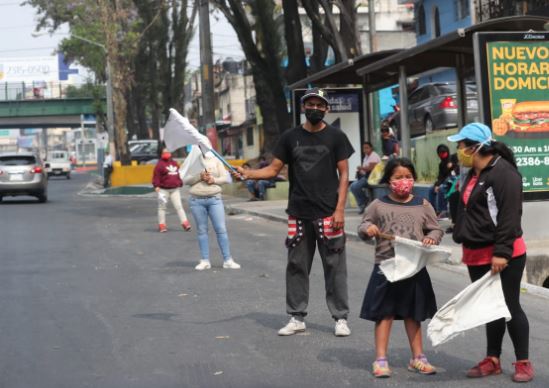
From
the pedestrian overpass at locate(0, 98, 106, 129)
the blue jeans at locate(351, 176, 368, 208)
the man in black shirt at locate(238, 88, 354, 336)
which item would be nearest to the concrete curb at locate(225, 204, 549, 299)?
the blue jeans at locate(351, 176, 368, 208)

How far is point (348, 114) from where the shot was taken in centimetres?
2175

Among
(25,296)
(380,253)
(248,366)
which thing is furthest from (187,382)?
(25,296)

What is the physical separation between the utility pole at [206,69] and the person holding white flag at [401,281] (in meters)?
23.1

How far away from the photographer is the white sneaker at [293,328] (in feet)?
27.6

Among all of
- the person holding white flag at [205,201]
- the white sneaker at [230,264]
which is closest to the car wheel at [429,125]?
the white sneaker at [230,264]

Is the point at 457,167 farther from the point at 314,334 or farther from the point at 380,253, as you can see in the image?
the point at 380,253

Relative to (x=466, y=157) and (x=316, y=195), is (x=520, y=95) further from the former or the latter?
(x=466, y=157)

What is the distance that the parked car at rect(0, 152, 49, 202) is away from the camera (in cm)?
3209

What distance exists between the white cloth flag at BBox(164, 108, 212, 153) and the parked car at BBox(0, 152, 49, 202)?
78.3 ft

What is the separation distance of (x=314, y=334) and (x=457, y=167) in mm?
9310

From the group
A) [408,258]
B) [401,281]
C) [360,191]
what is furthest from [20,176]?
[408,258]

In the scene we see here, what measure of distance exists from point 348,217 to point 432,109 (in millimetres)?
7252

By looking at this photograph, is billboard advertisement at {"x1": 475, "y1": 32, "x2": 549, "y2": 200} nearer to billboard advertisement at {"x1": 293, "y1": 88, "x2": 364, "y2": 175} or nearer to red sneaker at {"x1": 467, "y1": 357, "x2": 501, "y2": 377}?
billboard advertisement at {"x1": 293, "y1": 88, "x2": 364, "y2": 175}

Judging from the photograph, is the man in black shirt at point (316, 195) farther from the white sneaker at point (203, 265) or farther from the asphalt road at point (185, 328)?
the white sneaker at point (203, 265)
